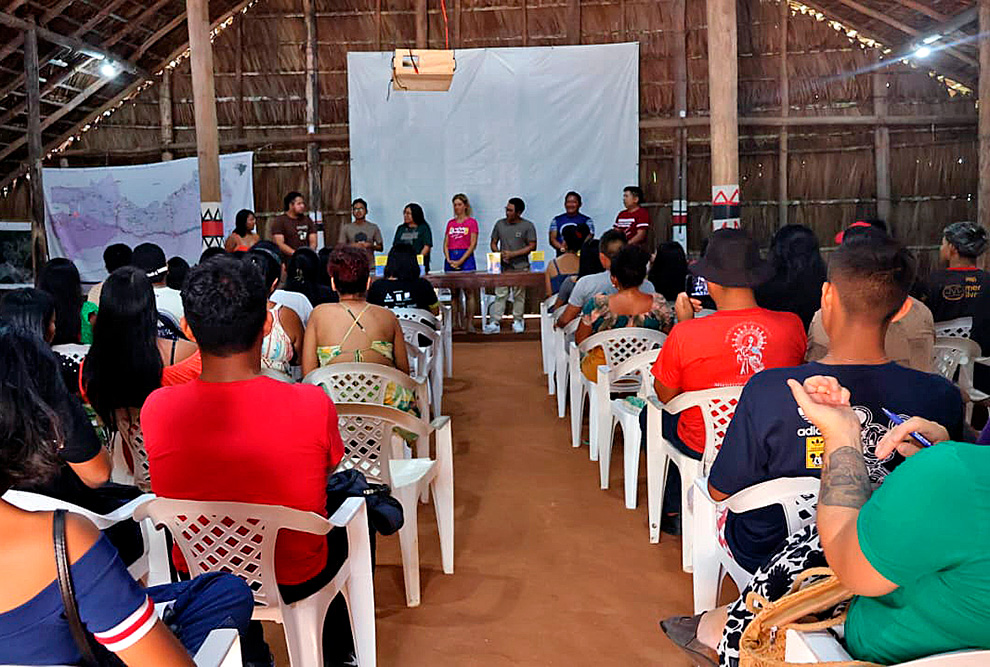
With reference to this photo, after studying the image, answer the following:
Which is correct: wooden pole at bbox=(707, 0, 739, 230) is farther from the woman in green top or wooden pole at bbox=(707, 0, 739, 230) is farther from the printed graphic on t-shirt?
the printed graphic on t-shirt

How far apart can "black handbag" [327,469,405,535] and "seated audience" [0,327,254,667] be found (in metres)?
1.14

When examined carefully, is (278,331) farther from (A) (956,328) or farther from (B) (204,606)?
(A) (956,328)

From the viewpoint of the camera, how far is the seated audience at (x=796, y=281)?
3920 mm

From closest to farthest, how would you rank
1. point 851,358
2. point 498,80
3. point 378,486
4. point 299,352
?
point 851,358 → point 378,486 → point 299,352 → point 498,80

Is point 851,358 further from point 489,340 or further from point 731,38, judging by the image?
point 489,340

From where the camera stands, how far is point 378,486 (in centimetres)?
268

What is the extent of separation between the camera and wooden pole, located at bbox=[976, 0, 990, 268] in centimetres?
809

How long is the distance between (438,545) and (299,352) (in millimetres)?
1184

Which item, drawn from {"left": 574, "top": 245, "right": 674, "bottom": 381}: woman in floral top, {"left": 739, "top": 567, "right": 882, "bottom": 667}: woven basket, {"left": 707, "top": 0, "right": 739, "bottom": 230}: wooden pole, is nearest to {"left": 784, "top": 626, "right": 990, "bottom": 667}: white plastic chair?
{"left": 739, "top": 567, "right": 882, "bottom": 667}: woven basket

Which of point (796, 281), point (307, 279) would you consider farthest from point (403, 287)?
point (796, 281)

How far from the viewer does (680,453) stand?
10.3 feet

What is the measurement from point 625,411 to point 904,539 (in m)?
2.62

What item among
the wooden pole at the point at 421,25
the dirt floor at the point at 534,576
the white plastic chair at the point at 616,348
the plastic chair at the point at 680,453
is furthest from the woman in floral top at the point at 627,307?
the wooden pole at the point at 421,25

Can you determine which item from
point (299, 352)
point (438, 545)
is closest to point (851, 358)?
point (438, 545)
